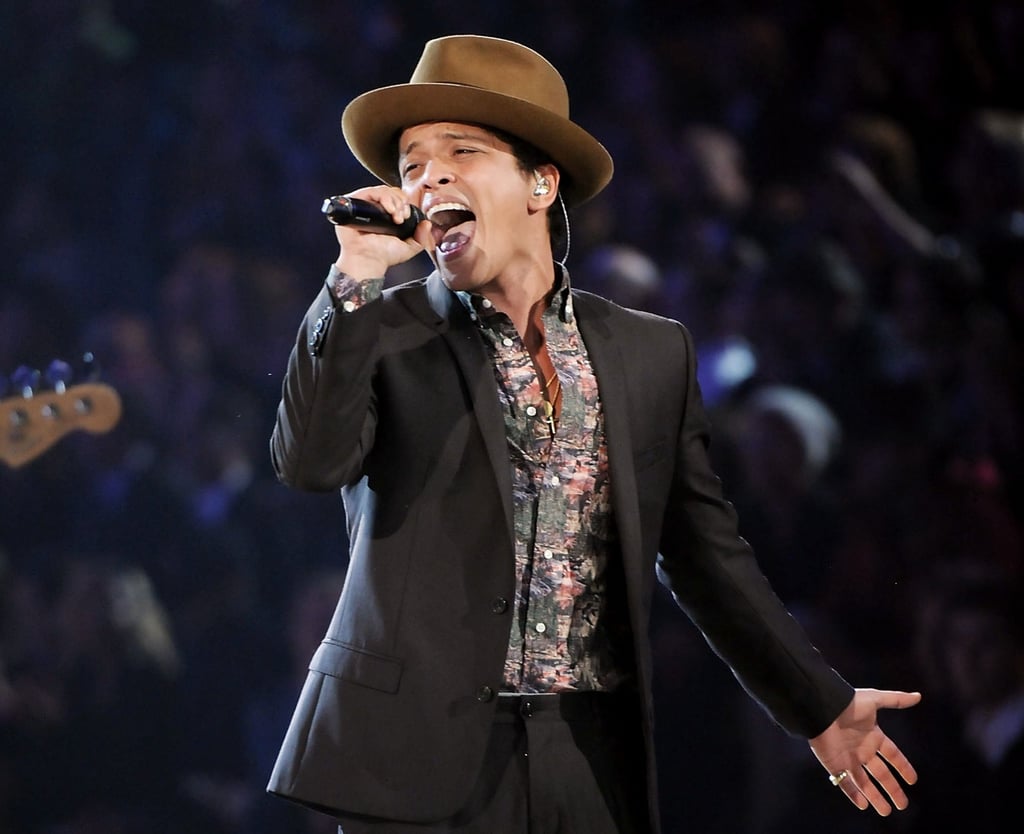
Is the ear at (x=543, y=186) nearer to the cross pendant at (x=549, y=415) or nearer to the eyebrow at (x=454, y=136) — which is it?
the eyebrow at (x=454, y=136)

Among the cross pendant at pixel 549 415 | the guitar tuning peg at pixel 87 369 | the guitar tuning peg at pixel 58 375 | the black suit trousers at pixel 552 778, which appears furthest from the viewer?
the guitar tuning peg at pixel 87 369

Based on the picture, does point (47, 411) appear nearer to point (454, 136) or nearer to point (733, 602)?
point (454, 136)

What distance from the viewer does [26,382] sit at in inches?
117

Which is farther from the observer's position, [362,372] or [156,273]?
[156,273]

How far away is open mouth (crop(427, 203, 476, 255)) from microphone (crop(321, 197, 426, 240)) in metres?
0.21

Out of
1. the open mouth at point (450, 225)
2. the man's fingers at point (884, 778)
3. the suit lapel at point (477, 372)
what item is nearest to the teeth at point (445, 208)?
the open mouth at point (450, 225)

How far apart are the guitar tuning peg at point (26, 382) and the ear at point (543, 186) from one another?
146 cm

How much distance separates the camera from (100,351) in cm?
323

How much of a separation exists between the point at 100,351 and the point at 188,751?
Answer: 1042 millimetres

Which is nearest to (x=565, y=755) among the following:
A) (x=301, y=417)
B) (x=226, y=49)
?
(x=301, y=417)

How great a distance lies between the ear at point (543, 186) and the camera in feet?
6.70

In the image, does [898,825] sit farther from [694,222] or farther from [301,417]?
[301,417]

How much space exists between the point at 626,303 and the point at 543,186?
1.46 m

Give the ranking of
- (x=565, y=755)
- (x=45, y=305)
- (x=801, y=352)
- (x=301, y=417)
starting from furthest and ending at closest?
(x=801, y=352), (x=45, y=305), (x=565, y=755), (x=301, y=417)
